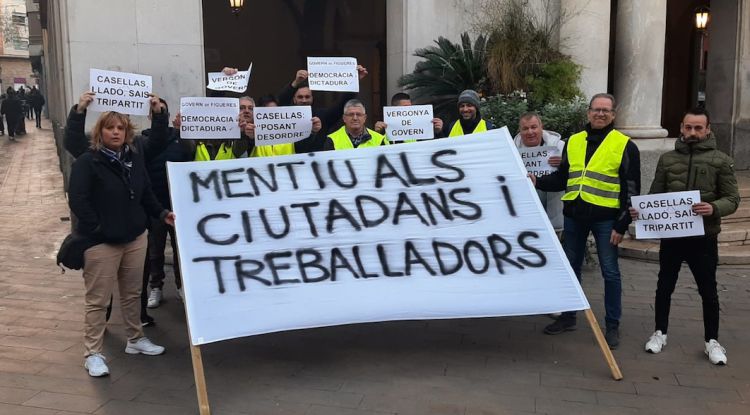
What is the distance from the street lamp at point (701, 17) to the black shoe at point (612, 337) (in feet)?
33.7

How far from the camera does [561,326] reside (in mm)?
5324

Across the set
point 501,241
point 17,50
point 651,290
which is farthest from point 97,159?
point 17,50

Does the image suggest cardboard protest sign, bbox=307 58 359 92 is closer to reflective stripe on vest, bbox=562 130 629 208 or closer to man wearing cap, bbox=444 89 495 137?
man wearing cap, bbox=444 89 495 137

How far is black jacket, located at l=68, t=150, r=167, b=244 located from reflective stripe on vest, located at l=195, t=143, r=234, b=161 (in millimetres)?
905

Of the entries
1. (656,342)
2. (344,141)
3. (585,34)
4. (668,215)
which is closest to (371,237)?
(344,141)

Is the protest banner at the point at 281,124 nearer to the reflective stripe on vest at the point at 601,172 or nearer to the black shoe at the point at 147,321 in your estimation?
the black shoe at the point at 147,321

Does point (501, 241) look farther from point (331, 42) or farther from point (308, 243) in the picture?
point (331, 42)

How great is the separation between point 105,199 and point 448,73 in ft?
16.8

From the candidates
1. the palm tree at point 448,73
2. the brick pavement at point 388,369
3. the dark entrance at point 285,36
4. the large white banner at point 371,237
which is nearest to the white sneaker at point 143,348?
the brick pavement at point 388,369

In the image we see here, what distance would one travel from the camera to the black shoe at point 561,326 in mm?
5297

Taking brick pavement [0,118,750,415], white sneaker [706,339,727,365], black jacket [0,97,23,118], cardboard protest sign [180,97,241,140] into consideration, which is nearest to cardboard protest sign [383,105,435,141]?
cardboard protest sign [180,97,241,140]

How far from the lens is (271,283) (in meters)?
4.33

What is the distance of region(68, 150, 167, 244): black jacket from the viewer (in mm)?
4348

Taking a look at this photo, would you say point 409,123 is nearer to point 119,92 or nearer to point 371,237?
point 371,237
